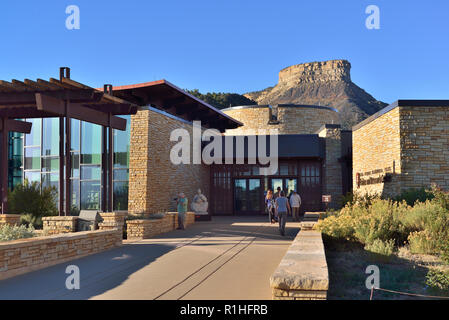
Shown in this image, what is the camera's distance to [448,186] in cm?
1516

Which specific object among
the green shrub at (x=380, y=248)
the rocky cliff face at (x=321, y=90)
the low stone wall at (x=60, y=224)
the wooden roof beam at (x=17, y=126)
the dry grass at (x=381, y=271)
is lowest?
the dry grass at (x=381, y=271)

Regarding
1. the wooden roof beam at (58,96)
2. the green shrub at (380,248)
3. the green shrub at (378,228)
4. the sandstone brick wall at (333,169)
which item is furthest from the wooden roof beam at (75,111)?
the sandstone brick wall at (333,169)

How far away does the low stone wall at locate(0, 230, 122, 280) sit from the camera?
26.1 ft

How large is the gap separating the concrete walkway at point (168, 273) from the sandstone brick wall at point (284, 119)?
2347 centimetres

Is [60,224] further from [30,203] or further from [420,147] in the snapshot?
[420,147]

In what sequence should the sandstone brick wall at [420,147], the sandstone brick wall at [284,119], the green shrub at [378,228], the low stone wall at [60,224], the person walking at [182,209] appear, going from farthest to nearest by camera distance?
1. the sandstone brick wall at [284,119]
2. the person walking at [182,209]
3. the sandstone brick wall at [420,147]
4. the low stone wall at [60,224]
5. the green shrub at [378,228]

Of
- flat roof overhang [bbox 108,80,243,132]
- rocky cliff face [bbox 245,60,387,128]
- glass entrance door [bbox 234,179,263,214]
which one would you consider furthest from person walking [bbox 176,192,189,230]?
rocky cliff face [bbox 245,60,387,128]

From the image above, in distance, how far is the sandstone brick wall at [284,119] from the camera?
3566 cm

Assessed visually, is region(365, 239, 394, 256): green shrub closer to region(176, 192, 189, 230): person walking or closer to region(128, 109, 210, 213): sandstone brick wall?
region(176, 192, 189, 230): person walking

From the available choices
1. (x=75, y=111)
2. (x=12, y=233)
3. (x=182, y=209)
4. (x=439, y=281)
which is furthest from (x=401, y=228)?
(x=75, y=111)

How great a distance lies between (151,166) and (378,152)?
929 cm

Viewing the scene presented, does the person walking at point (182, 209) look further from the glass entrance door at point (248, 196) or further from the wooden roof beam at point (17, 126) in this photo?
the glass entrance door at point (248, 196)

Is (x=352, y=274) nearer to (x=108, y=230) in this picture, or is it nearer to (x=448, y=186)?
(x=108, y=230)

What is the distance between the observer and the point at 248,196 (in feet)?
86.5
